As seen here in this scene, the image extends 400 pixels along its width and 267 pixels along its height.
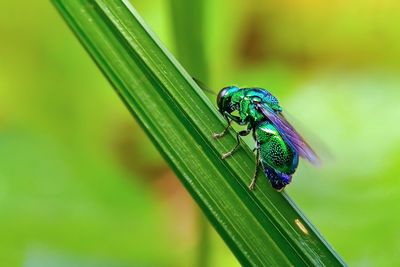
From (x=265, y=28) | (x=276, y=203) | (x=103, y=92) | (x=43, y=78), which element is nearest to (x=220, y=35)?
(x=265, y=28)

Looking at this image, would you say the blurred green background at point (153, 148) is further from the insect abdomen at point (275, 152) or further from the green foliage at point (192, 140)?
the green foliage at point (192, 140)

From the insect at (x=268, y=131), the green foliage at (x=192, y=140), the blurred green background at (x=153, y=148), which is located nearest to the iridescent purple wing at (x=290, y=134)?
the insect at (x=268, y=131)

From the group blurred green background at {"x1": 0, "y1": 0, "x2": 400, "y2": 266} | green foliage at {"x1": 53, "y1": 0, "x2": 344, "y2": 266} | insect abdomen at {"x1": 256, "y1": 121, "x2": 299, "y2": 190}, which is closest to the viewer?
green foliage at {"x1": 53, "y1": 0, "x2": 344, "y2": 266}

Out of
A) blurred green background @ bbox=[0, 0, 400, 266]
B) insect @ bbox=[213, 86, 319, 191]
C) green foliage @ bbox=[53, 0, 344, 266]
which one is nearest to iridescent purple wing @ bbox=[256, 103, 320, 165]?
insect @ bbox=[213, 86, 319, 191]

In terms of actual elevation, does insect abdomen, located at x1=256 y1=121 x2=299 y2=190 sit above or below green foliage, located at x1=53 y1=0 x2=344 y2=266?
below

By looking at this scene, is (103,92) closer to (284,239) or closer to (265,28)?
(265,28)

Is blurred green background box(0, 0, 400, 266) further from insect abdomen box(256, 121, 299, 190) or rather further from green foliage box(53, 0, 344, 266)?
green foliage box(53, 0, 344, 266)
